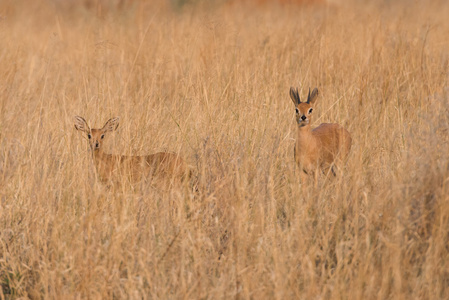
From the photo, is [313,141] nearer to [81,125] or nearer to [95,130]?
[95,130]

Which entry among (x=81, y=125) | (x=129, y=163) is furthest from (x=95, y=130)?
(x=129, y=163)

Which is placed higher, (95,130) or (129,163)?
(95,130)

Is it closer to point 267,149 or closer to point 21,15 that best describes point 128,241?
point 267,149

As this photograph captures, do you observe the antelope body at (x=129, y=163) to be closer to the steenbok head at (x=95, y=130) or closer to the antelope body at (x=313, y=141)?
the steenbok head at (x=95, y=130)

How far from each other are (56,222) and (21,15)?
7.19 meters

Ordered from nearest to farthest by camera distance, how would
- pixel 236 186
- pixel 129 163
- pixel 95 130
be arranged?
pixel 236 186, pixel 129 163, pixel 95 130

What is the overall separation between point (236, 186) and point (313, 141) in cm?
151

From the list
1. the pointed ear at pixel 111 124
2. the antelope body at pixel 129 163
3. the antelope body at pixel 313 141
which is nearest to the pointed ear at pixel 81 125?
the antelope body at pixel 129 163

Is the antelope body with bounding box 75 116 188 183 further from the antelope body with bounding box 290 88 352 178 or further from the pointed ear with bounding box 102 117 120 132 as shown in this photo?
the antelope body with bounding box 290 88 352 178

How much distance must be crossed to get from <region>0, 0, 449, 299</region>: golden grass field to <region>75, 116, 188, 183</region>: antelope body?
0.12 m

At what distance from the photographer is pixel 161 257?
2.94m

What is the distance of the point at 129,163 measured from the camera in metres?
4.34

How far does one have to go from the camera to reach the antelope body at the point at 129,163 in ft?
13.5

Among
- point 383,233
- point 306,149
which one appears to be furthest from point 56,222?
point 306,149
